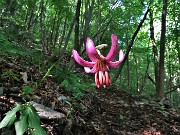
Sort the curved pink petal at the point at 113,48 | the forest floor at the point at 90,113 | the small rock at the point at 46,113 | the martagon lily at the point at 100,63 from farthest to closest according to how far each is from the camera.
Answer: the forest floor at the point at 90,113
the small rock at the point at 46,113
the martagon lily at the point at 100,63
the curved pink petal at the point at 113,48

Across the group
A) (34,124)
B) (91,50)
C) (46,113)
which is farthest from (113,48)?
(46,113)

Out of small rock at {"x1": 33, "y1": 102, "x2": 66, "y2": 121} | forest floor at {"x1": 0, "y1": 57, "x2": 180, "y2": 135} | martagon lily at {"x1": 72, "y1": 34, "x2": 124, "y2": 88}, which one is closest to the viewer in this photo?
Result: martagon lily at {"x1": 72, "y1": 34, "x2": 124, "y2": 88}

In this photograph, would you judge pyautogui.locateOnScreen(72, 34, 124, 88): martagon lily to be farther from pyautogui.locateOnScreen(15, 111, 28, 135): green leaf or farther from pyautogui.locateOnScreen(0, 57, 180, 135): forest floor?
pyautogui.locateOnScreen(0, 57, 180, 135): forest floor

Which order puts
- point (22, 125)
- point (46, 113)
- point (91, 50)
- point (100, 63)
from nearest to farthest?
point (91, 50) → point (100, 63) → point (22, 125) → point (46, 113)

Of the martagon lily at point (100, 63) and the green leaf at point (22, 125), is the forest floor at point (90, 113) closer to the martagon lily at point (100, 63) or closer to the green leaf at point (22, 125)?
the green leaf at point (22, 125)

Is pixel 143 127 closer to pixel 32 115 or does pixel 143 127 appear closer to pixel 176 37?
pixel 32 115

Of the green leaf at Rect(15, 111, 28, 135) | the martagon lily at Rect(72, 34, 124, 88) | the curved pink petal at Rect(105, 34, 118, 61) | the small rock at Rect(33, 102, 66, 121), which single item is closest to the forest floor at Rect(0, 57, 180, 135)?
the small rock at Rect(33, 102, 66, 121)

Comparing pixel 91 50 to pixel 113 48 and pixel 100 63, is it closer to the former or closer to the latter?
pixel 113 48

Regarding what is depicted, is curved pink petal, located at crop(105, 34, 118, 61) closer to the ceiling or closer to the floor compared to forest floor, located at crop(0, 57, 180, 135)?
closer to the ceiling

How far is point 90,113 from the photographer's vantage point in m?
4.18

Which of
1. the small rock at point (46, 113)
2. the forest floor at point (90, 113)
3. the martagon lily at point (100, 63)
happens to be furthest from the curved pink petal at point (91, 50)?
the small rock at point (46, 113)

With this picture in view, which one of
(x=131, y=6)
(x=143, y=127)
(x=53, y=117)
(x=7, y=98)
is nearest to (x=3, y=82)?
(x=7, y=98)

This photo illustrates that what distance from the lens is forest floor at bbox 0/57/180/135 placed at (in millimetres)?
2801

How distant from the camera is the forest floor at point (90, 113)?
2.80 m
